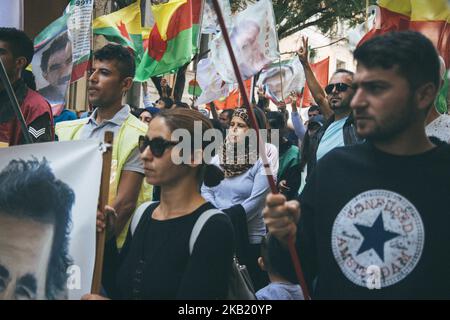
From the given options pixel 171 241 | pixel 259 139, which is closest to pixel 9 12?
pixel 171 241

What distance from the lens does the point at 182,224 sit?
3352 millimetres

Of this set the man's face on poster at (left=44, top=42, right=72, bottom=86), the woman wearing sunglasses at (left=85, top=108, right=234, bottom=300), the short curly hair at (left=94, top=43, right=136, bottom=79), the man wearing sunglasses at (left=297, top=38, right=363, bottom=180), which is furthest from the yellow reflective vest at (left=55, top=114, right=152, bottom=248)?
the man's face on poster at (left=44, top=42, right=72, bottom=86)

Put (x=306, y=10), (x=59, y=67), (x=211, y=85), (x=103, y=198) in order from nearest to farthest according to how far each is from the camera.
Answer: (x=103, y=198)
(x=59, y=67)
(x=211, y=85)
(x=306, y=10)

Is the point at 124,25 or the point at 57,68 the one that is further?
the point at 124,25

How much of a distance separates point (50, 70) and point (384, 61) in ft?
16.2

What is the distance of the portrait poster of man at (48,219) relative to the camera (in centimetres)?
347

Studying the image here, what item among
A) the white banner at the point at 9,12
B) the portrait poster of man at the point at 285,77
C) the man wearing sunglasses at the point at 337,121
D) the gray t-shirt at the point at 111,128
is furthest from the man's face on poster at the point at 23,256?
the portrait poster of man at the point at 285,77

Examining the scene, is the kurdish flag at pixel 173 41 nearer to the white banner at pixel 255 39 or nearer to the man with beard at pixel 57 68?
the white banner at pixel 255 39

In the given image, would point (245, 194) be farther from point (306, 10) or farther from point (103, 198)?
point (306, 10)

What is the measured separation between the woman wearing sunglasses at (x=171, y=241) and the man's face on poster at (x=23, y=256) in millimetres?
260

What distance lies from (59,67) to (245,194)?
2361 millimetres

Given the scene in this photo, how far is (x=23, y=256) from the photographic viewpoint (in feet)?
11.7

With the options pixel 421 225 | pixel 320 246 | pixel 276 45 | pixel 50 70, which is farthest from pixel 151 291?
pixel 276 45

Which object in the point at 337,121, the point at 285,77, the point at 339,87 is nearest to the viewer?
the point at 337,121
